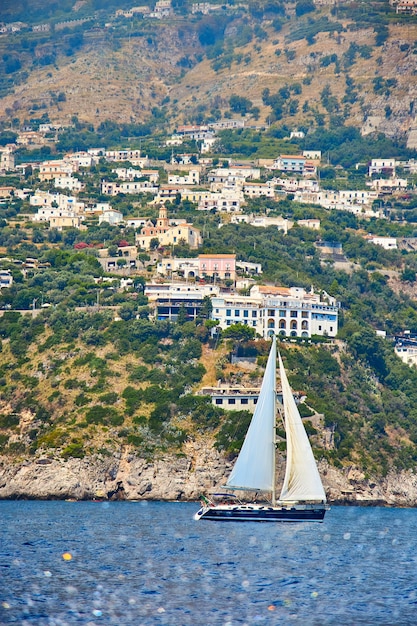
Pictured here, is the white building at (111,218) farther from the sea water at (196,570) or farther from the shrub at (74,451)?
the sea water at (196,570)

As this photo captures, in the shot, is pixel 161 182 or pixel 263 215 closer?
pixel 263 215

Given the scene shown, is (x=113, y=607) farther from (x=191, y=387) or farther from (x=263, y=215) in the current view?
(x=263, y=215)

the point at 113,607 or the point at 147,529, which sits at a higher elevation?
the point at 113,607

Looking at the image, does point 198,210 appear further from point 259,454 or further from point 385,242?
point 259,454

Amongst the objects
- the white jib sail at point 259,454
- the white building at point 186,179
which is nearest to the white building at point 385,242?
the white building at point 186,179

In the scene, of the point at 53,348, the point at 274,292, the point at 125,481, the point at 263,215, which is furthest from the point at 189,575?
the point at 263,215

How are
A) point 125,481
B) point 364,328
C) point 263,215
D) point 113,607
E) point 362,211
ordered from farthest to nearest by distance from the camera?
point 362,211 → point 263,215 → point 364,328 → point 125,481 → point 113,607

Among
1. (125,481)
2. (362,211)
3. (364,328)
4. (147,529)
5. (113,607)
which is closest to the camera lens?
(113,607)
